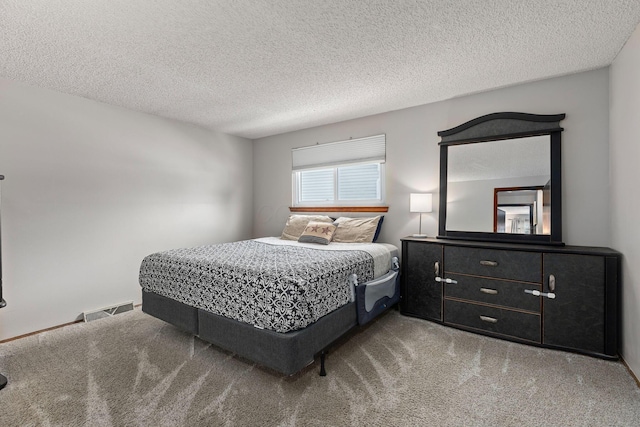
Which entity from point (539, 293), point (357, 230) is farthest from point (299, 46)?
point (539, 293)

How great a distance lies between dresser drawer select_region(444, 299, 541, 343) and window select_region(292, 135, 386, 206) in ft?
5.20

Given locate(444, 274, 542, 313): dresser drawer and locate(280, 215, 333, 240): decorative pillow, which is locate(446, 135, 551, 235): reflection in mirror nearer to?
locate(444, 274, 542, 313): dresser drawer

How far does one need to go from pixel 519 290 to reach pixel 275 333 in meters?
2.11

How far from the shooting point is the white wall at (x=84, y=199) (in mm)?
2793

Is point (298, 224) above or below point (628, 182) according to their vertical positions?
below

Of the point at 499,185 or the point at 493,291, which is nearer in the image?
the point at 493,291

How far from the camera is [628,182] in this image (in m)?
2.18

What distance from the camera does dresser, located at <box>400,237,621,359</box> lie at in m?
2.29

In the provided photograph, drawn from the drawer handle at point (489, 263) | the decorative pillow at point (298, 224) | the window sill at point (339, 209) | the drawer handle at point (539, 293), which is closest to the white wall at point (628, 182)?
the drawer handle at point (539, 293)

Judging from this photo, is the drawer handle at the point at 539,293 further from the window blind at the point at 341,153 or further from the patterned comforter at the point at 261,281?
the window blind at the point at 341,153

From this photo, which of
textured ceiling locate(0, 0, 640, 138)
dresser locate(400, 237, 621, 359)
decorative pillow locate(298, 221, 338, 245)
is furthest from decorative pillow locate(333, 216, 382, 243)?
textured ceiling locate(0, 0, 640, 138)

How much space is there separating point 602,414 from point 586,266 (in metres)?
1.09

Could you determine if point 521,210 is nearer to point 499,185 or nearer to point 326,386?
point 499,185

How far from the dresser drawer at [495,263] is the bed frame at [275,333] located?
644mm
